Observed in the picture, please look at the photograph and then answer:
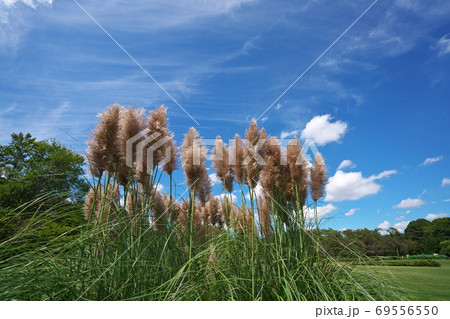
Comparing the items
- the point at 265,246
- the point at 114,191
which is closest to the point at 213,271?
the point at 265,246

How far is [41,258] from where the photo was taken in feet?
8.97

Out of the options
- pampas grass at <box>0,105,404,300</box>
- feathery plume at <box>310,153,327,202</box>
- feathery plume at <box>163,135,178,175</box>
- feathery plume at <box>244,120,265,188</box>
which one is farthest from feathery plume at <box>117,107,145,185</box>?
feathery plume at <box>310,153,327,202</box>

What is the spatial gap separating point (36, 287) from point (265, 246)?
212 cm

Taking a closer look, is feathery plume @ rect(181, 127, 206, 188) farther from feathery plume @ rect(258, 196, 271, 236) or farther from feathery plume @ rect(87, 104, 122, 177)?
feathery plume @ rect(258, 196, 271, 236)

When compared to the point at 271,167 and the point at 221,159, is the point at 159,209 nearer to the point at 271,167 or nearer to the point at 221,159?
the point at 221,159

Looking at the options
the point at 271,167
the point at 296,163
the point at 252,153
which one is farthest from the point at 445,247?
the point at 252,153

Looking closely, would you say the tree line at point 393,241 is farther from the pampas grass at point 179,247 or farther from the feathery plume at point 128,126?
the feathery plume at point 128,126

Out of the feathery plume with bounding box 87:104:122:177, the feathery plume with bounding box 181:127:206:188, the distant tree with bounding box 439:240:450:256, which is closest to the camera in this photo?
the feathery plume with bounding box 87:104:122:177

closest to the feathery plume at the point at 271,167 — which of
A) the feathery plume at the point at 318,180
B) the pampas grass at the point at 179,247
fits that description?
the pampas grass at the point at 179,247

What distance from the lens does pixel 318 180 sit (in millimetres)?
4875

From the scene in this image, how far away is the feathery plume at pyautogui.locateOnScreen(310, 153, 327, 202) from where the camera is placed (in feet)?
16.0

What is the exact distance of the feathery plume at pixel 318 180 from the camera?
16.0ft
